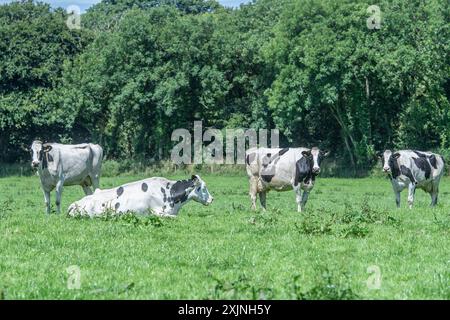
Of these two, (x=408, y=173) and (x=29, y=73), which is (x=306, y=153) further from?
(x=29, y=73)

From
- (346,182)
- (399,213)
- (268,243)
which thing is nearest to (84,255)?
(268,243)

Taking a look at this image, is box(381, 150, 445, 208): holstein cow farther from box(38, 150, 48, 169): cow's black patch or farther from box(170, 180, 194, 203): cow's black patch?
box(38, 150, 48, 169): cow's black patch

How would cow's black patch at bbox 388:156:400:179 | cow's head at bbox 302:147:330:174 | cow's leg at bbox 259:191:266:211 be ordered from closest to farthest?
cow's head at bbox 302:147:330:174, cow's leg at bbox 259:191:266:211, cow's black patch at bbox 388:156:400:179

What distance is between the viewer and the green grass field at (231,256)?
30.1 ft

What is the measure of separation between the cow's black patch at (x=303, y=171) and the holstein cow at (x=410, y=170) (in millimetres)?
2916

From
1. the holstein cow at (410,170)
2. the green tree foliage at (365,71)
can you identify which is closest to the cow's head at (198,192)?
the holstein cow at (410,170)

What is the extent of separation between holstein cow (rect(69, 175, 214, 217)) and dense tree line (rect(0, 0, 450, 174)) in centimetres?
2822

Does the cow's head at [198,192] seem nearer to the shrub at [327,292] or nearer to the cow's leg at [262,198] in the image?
the cow's leg at [262,198]

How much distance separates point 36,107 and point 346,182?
70.5ft

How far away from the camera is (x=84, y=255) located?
38.8 feet

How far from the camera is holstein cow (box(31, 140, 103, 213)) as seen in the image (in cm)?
2169

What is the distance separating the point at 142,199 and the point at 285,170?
5.97 m

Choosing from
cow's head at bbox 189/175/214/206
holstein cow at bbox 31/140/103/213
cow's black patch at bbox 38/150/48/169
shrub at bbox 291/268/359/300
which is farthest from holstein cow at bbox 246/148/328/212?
shrub at bbox 291/268/359/300
